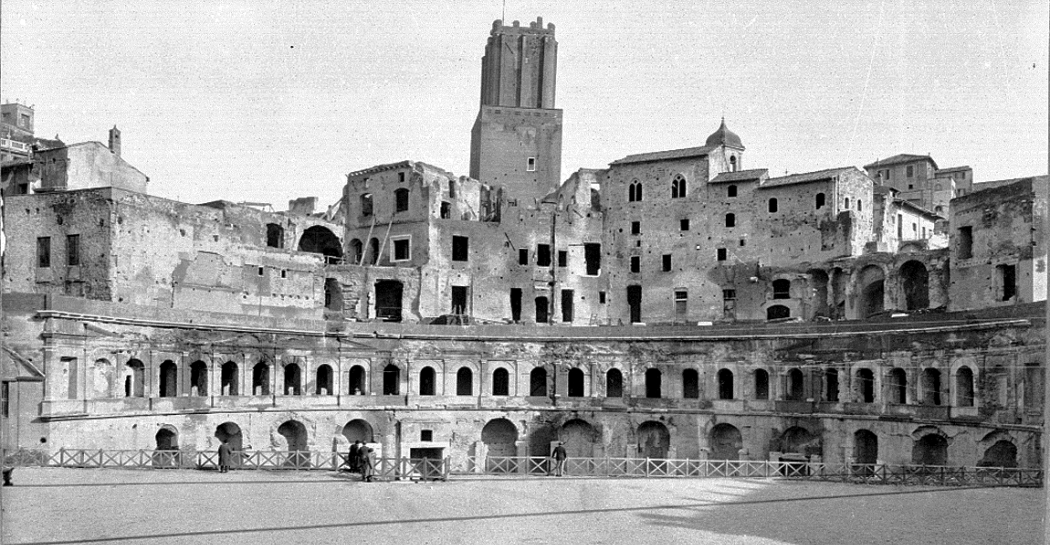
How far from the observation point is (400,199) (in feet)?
163

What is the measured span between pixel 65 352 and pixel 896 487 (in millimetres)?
24330

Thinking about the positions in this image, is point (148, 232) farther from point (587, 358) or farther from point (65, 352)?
point (587, 358)

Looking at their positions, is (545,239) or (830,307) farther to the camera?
(545,239)

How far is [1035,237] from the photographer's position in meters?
33.1

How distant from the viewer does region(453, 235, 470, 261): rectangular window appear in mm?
49312

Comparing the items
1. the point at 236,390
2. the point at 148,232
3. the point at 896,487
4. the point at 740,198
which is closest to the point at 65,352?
the point at 236,390

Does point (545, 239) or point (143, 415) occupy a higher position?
point (545, 239)

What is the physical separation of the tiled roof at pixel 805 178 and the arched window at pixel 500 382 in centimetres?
1628

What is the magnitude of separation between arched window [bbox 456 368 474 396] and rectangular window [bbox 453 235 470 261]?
28.3 ft

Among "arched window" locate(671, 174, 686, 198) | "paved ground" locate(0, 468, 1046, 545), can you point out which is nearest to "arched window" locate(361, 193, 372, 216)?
"arched window" locate(671, 174, 686, 198)

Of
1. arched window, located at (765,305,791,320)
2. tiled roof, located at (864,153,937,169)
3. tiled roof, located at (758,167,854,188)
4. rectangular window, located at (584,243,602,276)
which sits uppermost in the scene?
tiled roof, located at (864,153,937,169)

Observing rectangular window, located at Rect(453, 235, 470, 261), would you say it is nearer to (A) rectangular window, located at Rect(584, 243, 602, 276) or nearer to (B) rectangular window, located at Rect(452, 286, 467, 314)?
(B) rectangular window, located at Rect(452, 286, 467, 314)

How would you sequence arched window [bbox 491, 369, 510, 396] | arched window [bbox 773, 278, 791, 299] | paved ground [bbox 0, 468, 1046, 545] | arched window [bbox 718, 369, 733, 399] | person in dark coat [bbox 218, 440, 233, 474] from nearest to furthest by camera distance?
paved ground [bbox 0, 468, 1046, 545], person in dark coat [bbox 218, 440, 233, 474], arched window [bbox 718, 369, 733, 399], arched window [bbox 491, 369, 510, 396], arched window [bbox 773, 278, 791, 299]

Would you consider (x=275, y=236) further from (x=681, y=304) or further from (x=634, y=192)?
(x=681, y=304)
